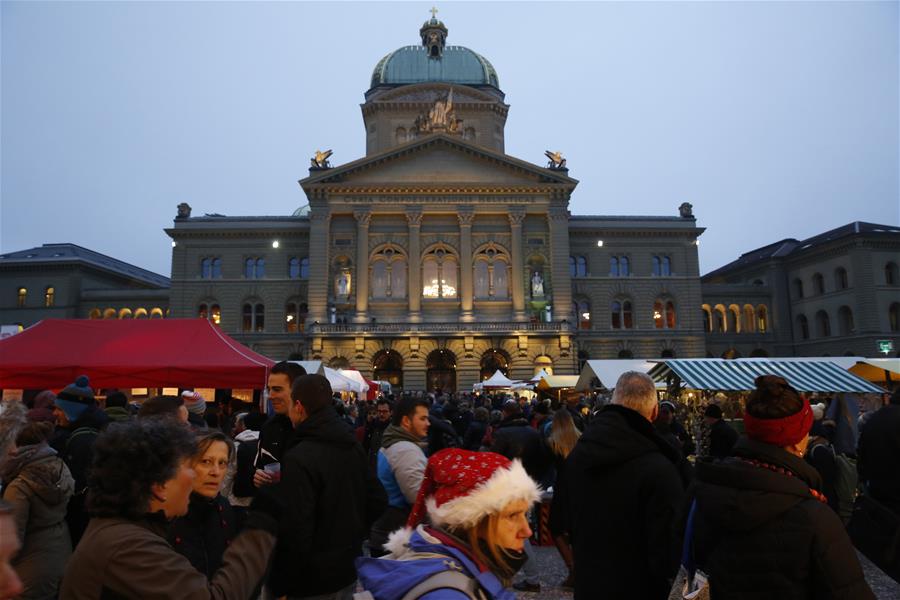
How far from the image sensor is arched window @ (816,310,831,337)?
5275cm

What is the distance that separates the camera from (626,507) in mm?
4086

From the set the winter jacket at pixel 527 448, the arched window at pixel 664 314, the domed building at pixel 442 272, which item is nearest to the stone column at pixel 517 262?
the domed building at pixel 442 272

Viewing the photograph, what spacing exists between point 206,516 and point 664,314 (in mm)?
50352

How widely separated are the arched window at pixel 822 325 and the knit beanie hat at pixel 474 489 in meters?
58.7

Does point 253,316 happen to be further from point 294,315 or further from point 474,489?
point 474,489

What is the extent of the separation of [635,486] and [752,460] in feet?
3.30

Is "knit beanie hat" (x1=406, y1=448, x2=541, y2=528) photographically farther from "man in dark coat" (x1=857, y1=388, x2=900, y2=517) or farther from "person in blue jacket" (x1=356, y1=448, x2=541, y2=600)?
"man in dark coat" (x1=857, y1=388, x2=900, y2=517)

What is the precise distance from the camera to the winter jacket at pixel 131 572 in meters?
2.44

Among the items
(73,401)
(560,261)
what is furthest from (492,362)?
(73,401)

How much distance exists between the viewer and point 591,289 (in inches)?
1976

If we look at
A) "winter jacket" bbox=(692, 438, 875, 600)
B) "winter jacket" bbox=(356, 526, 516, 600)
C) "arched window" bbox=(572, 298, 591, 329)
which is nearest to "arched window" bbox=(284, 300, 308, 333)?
"arched window" bbox=(572, 298, 591, 329)

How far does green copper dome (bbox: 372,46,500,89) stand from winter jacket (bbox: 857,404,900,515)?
55.2 m

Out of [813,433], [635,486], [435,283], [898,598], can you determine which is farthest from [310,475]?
[435,283]

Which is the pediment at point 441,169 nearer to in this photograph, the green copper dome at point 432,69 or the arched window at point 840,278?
the green copper dome at point 432,69
